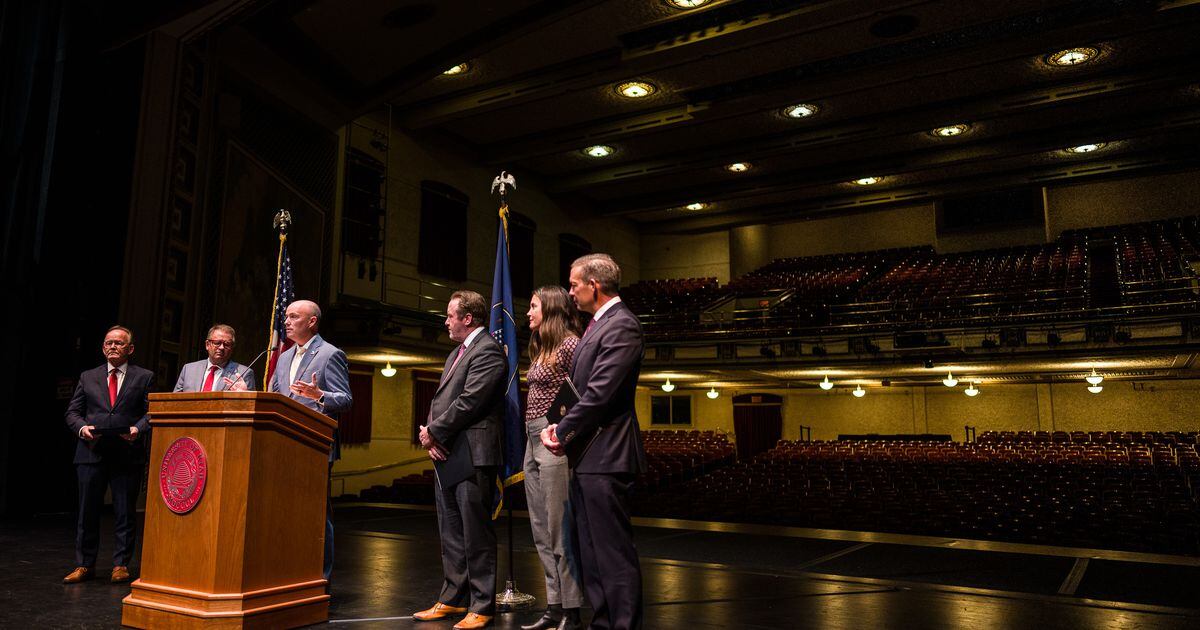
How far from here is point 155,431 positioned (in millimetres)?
2789

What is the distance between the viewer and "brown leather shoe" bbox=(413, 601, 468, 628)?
2.95 meters

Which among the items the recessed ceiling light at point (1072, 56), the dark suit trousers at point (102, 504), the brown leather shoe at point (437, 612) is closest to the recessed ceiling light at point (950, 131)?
the recessed ceiling light at point (1072, 56)

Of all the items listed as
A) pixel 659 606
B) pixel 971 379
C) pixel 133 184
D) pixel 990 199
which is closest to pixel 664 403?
pixel 971 379

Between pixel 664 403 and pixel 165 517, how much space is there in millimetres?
18025

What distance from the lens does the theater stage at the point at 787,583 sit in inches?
121

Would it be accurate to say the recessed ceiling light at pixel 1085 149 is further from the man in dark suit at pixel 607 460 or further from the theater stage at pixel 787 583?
the man in dark suit at pixel 607 460

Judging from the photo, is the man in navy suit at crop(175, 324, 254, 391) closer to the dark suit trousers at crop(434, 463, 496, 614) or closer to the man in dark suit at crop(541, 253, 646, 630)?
the dark suit trousers at crop(434, 463, 496, 614)

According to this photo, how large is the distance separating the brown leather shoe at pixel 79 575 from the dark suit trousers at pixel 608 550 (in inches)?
103

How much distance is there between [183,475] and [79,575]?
1498mm

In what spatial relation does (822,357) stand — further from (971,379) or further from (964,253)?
(964,253)

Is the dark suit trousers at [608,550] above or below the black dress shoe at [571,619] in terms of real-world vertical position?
above

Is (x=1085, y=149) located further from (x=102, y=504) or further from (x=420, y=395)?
(x=102, y=504)

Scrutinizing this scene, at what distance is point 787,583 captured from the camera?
3.97m

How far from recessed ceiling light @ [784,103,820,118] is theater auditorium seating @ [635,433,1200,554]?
5.91 meters
